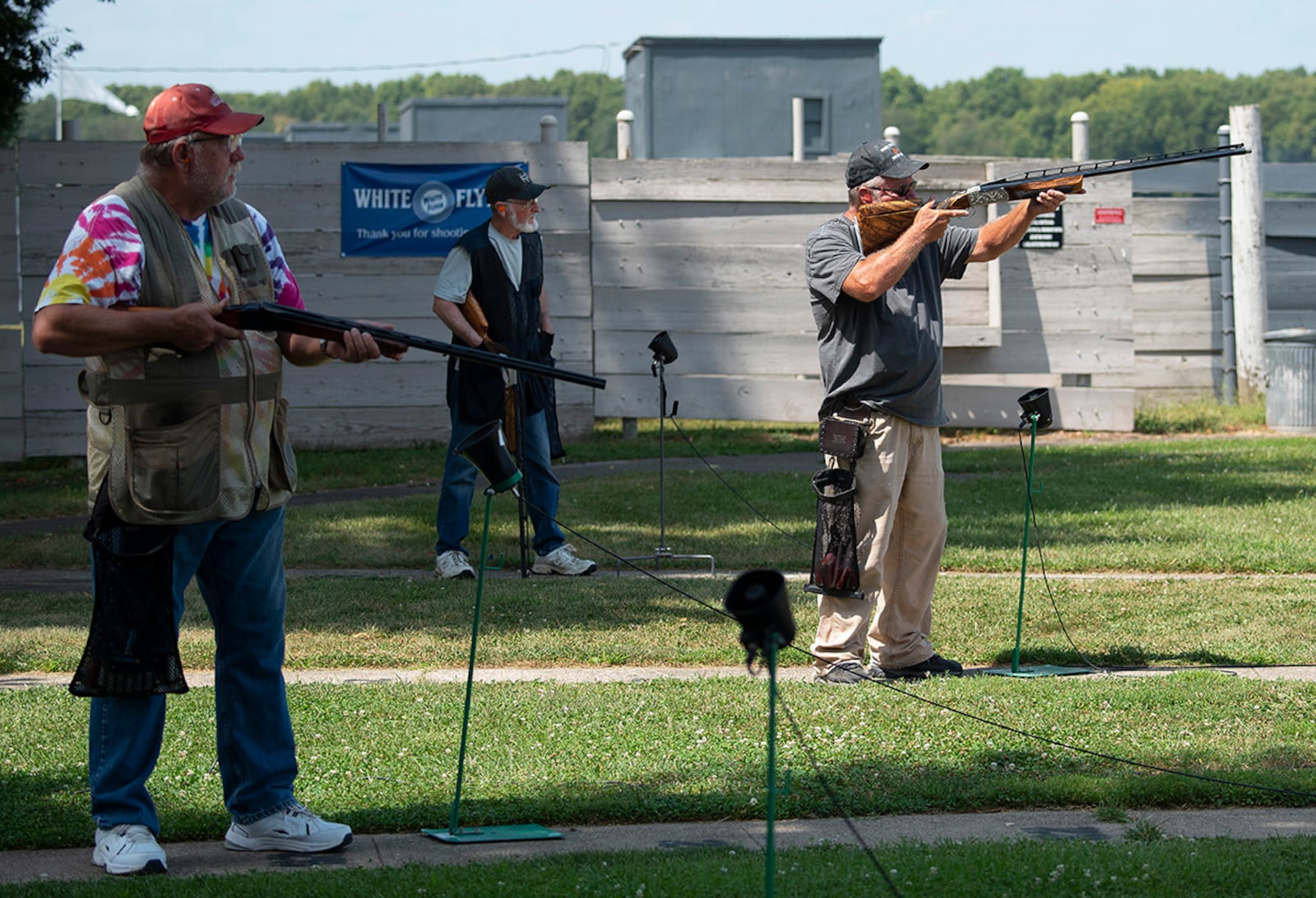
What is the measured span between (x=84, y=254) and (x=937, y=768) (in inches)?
124

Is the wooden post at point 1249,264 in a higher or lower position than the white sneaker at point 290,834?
higher

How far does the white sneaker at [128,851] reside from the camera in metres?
4.29

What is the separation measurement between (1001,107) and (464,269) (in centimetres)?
8809

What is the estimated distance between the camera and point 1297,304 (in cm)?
1725

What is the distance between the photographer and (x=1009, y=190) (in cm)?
698

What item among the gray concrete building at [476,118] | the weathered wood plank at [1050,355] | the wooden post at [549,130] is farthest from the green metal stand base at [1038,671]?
the gray concrete building at [476,118]

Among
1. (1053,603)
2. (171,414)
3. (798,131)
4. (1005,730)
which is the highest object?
(798,131)

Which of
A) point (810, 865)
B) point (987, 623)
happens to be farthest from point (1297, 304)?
point (810, 865)

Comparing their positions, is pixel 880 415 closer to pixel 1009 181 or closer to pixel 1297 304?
pixel 1009 181

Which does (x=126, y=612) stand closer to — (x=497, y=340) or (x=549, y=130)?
(x=497, y=340)

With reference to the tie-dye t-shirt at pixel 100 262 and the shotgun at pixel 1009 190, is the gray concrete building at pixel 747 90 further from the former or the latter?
the tie-dye t-shirt at pixel 100 262

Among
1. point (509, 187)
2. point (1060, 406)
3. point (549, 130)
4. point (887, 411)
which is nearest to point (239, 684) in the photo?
point (887, 411)

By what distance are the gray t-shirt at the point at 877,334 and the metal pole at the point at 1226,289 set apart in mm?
11210

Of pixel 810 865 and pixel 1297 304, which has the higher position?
pixel 1297 304
